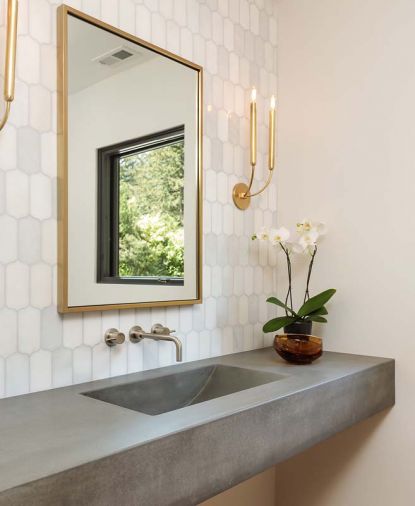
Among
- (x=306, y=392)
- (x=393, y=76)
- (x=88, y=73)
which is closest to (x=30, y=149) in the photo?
(x=88, y=73)

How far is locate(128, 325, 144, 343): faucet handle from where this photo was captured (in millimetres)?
1512

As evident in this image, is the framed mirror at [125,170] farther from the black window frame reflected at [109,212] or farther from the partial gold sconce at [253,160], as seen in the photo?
the partial gold sconce at [253,160]

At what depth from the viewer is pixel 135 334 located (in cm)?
151

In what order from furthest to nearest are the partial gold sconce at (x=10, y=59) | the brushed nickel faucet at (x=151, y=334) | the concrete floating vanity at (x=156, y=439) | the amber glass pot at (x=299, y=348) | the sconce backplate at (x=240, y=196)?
the sconce backplate at (x=240, y=196) → the amber glass pot at (x=299, y=348) → the brushed nickel faucet at (x=151, y=334) → the partial gold sconce at (x=10, y=59) → the concrete floating vanity at (x=156, y=439)

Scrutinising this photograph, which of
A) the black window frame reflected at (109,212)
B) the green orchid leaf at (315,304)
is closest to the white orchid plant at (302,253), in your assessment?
the green orchid leaf at (315,304)

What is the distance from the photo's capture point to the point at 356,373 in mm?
1550

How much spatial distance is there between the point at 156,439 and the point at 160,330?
630 mm

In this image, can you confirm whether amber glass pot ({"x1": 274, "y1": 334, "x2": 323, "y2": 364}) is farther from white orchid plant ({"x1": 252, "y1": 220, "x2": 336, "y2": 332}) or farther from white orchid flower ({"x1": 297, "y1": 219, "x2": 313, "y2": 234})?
white orchid flower ({"x1": 297, "y1": 219, "x2": 313, "y2": 234})

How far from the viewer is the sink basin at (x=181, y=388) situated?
1.39 m

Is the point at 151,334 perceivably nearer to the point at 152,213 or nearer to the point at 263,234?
the point at 152,213

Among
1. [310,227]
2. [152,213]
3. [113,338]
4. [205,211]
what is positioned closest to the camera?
[113,338]

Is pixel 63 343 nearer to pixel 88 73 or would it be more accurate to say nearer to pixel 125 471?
pixel 125 471

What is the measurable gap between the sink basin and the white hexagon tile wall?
0.10 m

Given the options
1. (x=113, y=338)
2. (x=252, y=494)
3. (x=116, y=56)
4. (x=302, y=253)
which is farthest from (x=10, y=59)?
(x=252, y=494)
